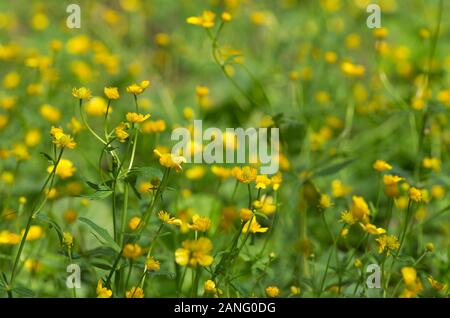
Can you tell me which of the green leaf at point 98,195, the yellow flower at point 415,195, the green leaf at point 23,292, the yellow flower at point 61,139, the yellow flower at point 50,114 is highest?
Answer: the yellow flower at point 61,139

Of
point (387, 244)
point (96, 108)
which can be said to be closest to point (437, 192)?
point (387, 244)

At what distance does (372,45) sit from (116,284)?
2.44m

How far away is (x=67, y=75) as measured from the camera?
3055 millimetres

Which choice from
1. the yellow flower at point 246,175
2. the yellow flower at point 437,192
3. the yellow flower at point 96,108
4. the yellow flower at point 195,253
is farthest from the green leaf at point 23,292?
the yellow flower at point 437,192

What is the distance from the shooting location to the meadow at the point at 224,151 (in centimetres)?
139

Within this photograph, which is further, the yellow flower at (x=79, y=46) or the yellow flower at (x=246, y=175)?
the yellow flower at (x=79, y=46)

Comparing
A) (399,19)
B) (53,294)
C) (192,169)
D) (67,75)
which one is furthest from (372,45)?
(53,294)

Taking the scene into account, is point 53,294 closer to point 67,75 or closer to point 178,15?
point 67,75

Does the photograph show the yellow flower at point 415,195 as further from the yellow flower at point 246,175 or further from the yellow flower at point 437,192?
the yellow flower at point 437,192

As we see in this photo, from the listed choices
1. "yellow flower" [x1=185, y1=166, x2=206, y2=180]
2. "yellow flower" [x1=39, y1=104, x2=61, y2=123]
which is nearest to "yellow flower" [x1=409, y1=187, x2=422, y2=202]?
"yellow flower" [x1=185, y1=166, x2=206, y2=180]

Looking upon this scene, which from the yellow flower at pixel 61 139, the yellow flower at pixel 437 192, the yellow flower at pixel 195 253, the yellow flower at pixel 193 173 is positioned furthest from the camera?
the yellow flower at pixel 437 192

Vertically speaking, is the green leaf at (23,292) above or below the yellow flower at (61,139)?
below

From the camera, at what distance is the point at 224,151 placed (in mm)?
2295

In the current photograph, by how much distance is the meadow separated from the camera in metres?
1.39
